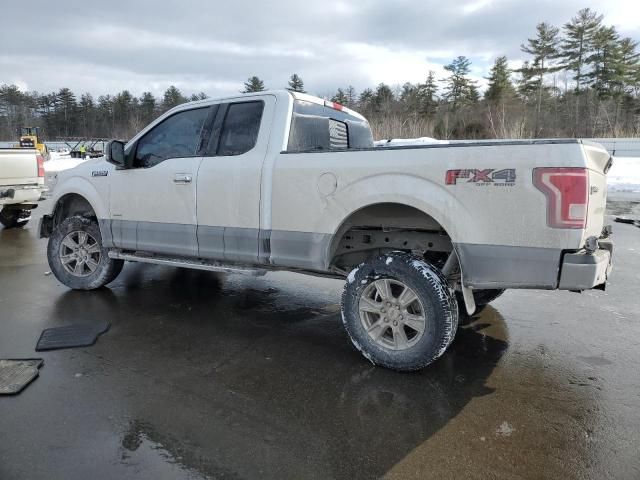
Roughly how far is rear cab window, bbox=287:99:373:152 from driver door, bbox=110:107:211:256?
3.23ft

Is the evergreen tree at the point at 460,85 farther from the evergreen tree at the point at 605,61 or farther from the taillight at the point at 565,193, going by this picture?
the taillight at the point at 565,193

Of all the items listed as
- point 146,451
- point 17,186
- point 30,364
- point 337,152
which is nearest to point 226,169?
point 337,152

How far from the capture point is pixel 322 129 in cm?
475

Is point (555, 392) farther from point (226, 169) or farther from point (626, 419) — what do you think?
point (226, 169)

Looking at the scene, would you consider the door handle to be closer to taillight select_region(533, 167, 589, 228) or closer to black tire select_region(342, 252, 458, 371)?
black tire select_region(342, 252, 458, 371)

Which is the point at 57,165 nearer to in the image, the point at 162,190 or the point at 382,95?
the point at 162,190

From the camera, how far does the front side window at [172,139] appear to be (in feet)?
15.8

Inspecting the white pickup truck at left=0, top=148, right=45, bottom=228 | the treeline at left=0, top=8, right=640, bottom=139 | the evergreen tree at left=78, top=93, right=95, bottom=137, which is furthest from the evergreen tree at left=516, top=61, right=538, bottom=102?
the evergreen tree at left=78, top=93, right=95, bottom=137

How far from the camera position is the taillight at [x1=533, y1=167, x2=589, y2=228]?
287cm

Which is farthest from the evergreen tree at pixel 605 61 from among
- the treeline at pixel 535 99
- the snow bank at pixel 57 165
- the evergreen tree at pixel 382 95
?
the snow bank at pixel 57 165

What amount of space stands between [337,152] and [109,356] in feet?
8.03

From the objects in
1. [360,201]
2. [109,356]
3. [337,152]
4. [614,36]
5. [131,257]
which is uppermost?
[614,36]

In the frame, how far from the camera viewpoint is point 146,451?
2615 millimetres

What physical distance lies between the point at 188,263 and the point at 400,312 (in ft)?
7.28
